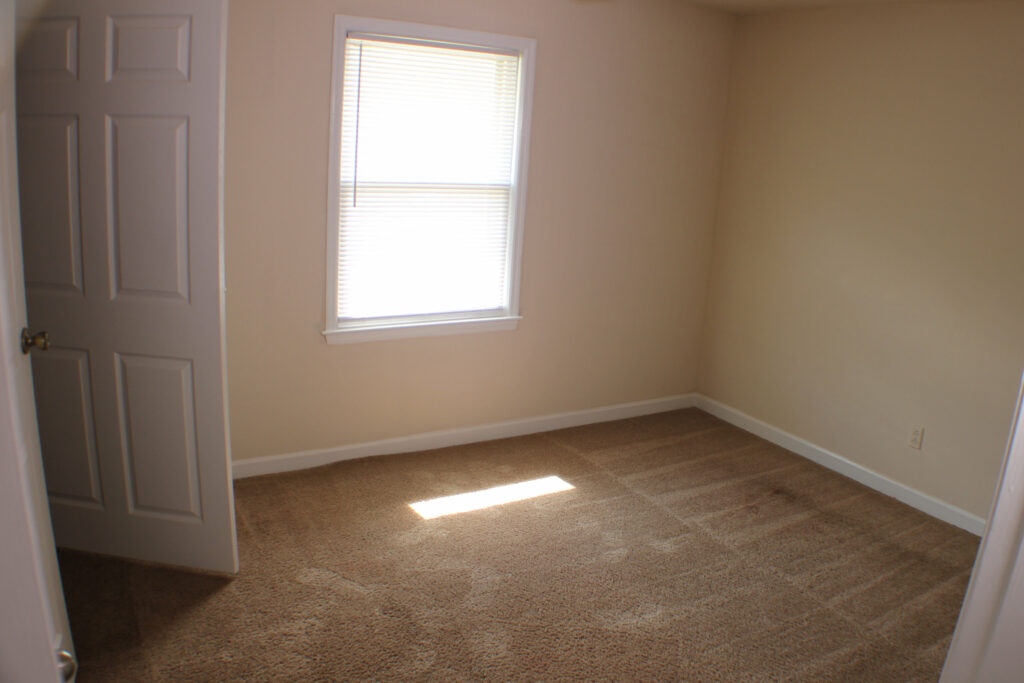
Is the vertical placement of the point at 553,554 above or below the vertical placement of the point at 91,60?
below

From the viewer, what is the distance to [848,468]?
4059 millimetres

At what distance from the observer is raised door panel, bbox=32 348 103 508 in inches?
101

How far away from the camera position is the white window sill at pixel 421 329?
12.0ft

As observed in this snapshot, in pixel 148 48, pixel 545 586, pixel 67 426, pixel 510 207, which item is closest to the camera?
pixel 148 48

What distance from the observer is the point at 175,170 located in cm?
242

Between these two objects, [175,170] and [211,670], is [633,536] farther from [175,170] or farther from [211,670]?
[175,170]

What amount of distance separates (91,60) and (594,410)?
321cm

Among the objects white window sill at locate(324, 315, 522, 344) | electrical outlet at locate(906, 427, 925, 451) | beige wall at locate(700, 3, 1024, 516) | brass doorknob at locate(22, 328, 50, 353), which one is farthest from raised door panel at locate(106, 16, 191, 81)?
electrical outlet at locate(906, 427, 925, 451)

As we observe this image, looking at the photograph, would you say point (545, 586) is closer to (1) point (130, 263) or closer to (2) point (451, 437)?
(2) point (451, 437)

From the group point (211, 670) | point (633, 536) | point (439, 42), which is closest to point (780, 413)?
point (633, 536)

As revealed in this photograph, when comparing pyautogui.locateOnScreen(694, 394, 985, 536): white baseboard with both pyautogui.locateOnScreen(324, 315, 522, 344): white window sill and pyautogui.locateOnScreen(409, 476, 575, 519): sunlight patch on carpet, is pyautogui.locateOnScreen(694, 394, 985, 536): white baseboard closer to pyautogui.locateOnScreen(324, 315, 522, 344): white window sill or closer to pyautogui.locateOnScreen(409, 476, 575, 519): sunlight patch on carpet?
pyautogui.locateOnScreen(409, 476, 575, 519): sunlight patch on carpet

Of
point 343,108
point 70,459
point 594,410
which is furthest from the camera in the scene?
point 594,410

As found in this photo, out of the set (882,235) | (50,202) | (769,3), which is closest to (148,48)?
(50,202)

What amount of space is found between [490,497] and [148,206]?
196cm
